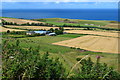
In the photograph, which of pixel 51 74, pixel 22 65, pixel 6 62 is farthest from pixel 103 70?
pixel 6 62

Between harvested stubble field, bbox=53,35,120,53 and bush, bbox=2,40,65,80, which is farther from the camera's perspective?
harvested stubble field, bbox=53,35,120,53

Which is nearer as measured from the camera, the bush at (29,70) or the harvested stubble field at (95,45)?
the bush at (29,70)

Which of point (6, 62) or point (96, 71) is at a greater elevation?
point (6, 62)

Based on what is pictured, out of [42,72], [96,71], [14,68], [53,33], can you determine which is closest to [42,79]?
[42,72]

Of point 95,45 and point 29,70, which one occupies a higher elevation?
point 29,70

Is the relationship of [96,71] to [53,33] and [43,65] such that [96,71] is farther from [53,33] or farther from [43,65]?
[53,33]

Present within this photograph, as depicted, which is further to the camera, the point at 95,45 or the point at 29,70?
the point at 95,45

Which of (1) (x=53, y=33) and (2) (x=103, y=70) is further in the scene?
(1) (x=53, y=33)

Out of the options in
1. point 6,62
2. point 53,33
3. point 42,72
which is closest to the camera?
point 6,62

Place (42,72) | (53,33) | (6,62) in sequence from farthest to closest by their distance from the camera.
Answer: (53,33)
(42,72)
(6,62)

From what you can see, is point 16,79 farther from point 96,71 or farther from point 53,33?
point 53,33
